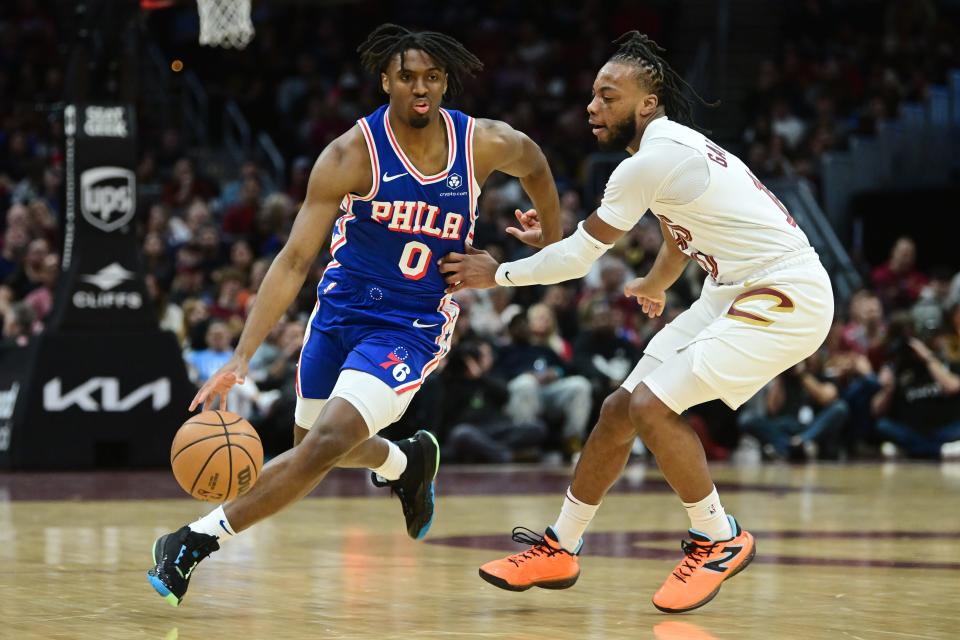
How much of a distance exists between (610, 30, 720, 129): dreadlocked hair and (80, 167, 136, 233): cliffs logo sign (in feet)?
22.2

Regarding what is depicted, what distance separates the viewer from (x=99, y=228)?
39.3ft

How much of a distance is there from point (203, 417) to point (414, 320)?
0.99 meters

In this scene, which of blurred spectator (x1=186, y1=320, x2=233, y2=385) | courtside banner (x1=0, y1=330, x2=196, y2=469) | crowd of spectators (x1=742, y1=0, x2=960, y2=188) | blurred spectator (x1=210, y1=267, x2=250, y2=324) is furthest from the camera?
crowd of spectators (x1=742, y1=0, x2=960, y2=188)

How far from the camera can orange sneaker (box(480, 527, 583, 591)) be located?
230 inches

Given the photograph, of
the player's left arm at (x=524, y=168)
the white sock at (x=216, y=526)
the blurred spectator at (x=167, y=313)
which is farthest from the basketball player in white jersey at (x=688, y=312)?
the blurred spectator at (x=167, y=313)

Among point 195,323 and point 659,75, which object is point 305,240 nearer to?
point 659,75

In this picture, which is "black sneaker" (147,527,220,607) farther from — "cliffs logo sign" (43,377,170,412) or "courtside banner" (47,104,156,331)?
"courtside banner" (47,104,156,331)

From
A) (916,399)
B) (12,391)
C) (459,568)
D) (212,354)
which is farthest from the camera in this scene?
(916,399)

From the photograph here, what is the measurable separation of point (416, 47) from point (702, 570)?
7.45ft

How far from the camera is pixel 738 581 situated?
21.1 feet

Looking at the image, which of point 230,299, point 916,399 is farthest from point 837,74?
point 230,299

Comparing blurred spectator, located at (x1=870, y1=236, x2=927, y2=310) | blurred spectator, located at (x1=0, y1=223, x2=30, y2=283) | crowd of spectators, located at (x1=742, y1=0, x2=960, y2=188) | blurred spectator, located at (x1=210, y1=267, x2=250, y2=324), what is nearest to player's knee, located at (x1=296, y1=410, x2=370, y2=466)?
blurred spectator, located at (x1=210, y1=267, x2=250, y2=324)

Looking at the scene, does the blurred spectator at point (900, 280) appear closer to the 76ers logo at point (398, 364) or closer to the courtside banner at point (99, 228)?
the courtside banner at point (99, 228)

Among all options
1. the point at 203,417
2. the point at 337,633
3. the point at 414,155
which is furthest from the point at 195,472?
the point at 414,155
